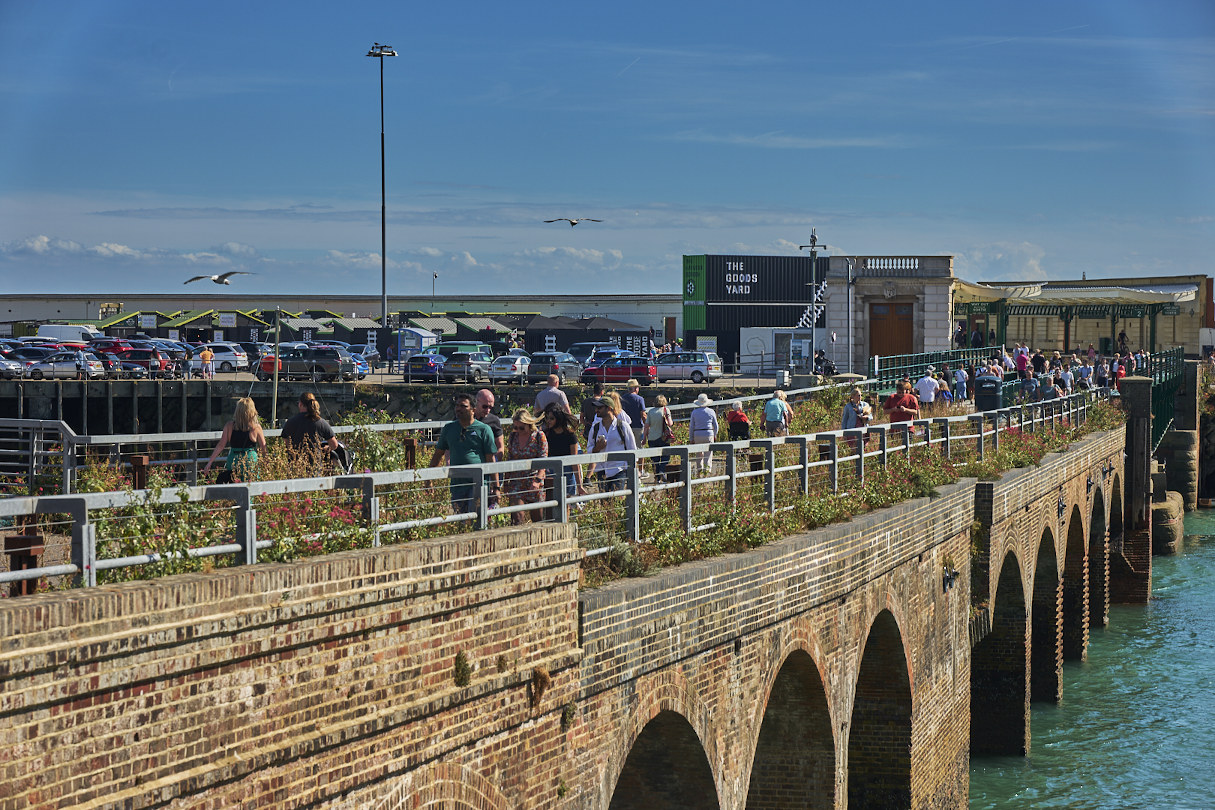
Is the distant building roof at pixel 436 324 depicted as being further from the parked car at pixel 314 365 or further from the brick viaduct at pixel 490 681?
the brick viaduct at pixel 490 681

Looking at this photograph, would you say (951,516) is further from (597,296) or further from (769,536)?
(597,296)

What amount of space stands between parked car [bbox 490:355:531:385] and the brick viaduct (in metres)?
39.5

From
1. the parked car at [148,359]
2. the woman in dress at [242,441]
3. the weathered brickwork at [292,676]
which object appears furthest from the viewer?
the parked car at [148,359]

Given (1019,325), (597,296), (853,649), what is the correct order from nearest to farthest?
(853,649), (1019,325), (597,296)

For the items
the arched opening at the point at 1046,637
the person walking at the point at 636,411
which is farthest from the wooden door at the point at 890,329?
the person walking at the point at 636,411

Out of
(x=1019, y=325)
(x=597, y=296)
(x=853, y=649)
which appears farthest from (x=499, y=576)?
(x=597, y=296)

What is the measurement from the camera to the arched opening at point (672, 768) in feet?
36.8

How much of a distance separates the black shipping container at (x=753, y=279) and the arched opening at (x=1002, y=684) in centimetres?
5033

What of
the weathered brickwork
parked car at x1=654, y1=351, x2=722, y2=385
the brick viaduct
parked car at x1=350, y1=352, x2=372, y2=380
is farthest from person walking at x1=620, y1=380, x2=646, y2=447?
parked car at x1=350, y1=352, x2=372, y2=380

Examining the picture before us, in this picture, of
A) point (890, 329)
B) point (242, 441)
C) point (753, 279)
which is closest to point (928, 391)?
point (890, 329)

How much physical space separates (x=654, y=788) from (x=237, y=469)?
14.2 feet

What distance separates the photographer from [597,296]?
346 ft

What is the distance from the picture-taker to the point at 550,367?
5662 cm

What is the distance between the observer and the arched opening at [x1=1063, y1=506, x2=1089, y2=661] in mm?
30969
